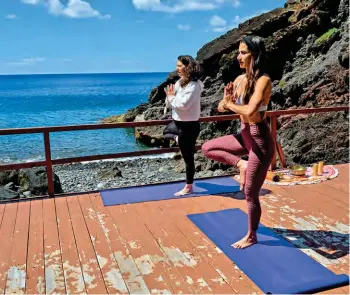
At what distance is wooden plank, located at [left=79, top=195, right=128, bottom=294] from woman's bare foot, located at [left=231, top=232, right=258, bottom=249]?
3.58ft

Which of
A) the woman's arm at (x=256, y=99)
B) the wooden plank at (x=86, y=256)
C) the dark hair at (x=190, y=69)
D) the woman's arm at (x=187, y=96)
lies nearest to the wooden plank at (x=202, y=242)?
the wooden plank at (x=86, y=256)

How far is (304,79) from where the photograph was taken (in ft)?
52.9

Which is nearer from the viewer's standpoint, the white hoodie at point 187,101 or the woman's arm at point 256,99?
the woman's arm at point 256,99

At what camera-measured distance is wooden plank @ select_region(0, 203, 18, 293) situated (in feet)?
11.2

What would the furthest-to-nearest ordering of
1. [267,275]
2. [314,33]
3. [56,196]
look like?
[314,33] → [56,196] → [267,275]

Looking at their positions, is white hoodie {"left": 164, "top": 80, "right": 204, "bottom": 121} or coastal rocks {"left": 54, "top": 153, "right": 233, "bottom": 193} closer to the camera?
white hoodie {"left": 164, "top": 80, "right": 204, "bottom": 121}

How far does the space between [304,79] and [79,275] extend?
14.4m

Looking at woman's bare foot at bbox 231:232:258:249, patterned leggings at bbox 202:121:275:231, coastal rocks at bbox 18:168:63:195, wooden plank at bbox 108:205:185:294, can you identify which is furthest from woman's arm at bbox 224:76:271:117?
coastal rocks at bbox 18:168:63:195

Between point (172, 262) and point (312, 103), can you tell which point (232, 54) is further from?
point (172, 262)

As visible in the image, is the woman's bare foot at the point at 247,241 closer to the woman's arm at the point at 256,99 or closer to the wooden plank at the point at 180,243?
the wooden plank at the point at 180,243

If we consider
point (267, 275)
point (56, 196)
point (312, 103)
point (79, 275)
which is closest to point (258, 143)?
point (267, 275)

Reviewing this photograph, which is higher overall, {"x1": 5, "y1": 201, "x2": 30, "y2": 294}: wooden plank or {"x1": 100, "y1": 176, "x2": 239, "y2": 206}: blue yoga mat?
{"x1": 100, "y1": 176, "x2": 239, "y2": 206}: blue yoga mat

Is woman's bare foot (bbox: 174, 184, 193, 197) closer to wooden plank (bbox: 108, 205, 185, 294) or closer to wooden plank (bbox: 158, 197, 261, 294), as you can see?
wooden plank (bbox: 158, 197, 261, 294)

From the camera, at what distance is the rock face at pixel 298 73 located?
37.4 feet
